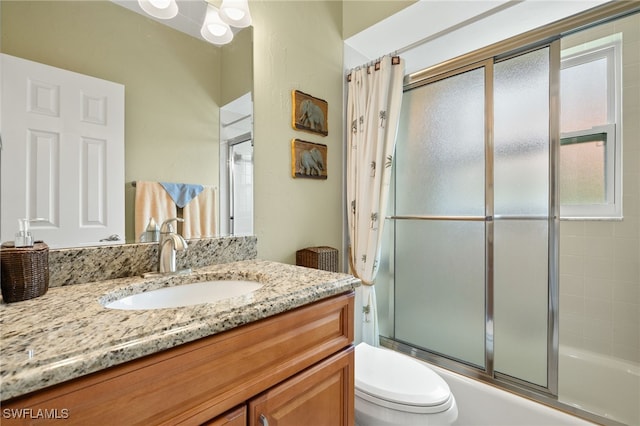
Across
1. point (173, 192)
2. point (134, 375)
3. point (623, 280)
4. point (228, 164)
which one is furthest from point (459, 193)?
point (134, 375)

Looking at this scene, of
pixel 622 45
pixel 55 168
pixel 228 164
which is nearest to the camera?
pixel 55 168

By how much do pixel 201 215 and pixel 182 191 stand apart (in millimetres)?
121

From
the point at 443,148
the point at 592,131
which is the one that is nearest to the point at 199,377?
the point at 443,148

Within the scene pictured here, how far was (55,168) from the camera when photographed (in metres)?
0.82

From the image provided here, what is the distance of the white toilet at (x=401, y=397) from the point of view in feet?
3.52

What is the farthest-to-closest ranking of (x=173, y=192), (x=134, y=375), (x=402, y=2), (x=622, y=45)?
(x=622, y=45) < (x=402, y=2) < (x=173, y=192) < (x=134, y=375)

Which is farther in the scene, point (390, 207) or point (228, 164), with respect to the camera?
point (390, 207)

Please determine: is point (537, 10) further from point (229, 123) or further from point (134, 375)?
point (134, 375)

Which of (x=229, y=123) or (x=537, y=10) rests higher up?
(x=537, y=10)

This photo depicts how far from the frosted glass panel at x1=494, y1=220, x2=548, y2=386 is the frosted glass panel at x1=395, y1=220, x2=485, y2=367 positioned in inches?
3.4

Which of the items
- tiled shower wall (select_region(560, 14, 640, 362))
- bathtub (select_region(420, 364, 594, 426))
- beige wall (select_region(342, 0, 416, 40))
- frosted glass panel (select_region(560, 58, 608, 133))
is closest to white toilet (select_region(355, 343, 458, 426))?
bathtub (select_region(420, 364, 594, 426))

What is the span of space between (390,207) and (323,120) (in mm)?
761

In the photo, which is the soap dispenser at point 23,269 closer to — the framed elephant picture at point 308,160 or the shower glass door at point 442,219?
the framed elephant picture at point 308,160

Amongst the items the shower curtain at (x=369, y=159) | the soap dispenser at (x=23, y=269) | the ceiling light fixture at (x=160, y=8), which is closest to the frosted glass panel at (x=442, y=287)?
the shower curtain at (x=369, y=159)
